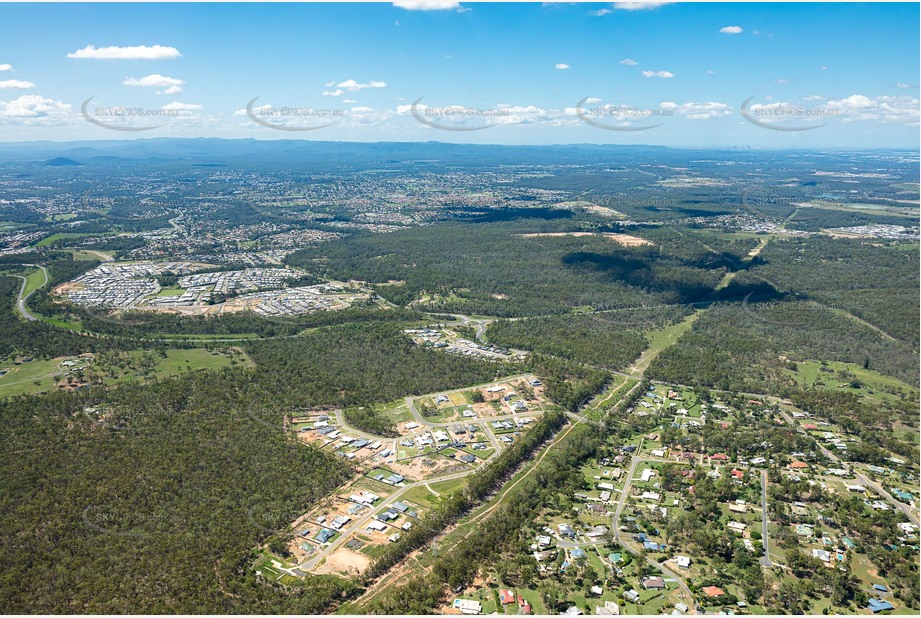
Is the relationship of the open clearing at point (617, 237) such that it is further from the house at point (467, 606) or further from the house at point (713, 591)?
the house at point (467, 606)

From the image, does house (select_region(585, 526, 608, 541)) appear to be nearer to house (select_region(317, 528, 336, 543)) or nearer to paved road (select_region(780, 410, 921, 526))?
house (select_region(317, 528, 336, 543))

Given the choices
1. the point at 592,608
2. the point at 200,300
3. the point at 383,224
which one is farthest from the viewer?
the point at 383,224

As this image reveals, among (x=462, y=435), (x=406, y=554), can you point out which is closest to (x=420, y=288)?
(x=462, y=435)

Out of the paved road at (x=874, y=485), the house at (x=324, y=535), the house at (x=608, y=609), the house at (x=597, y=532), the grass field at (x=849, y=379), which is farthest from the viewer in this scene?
the grass field at (x=849, y=379)

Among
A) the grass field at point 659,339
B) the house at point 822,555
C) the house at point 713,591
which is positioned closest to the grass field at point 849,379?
the grass field at point 659,339

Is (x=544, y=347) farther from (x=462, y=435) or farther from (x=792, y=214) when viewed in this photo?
(x=792, y=214)

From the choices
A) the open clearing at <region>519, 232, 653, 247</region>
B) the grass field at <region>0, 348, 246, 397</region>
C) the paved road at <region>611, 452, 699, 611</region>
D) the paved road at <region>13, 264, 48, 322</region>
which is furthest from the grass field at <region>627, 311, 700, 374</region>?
the paved road at <region>13, 264, 48, 322</region>

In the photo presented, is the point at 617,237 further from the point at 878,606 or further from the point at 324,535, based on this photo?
the point at 324,535
